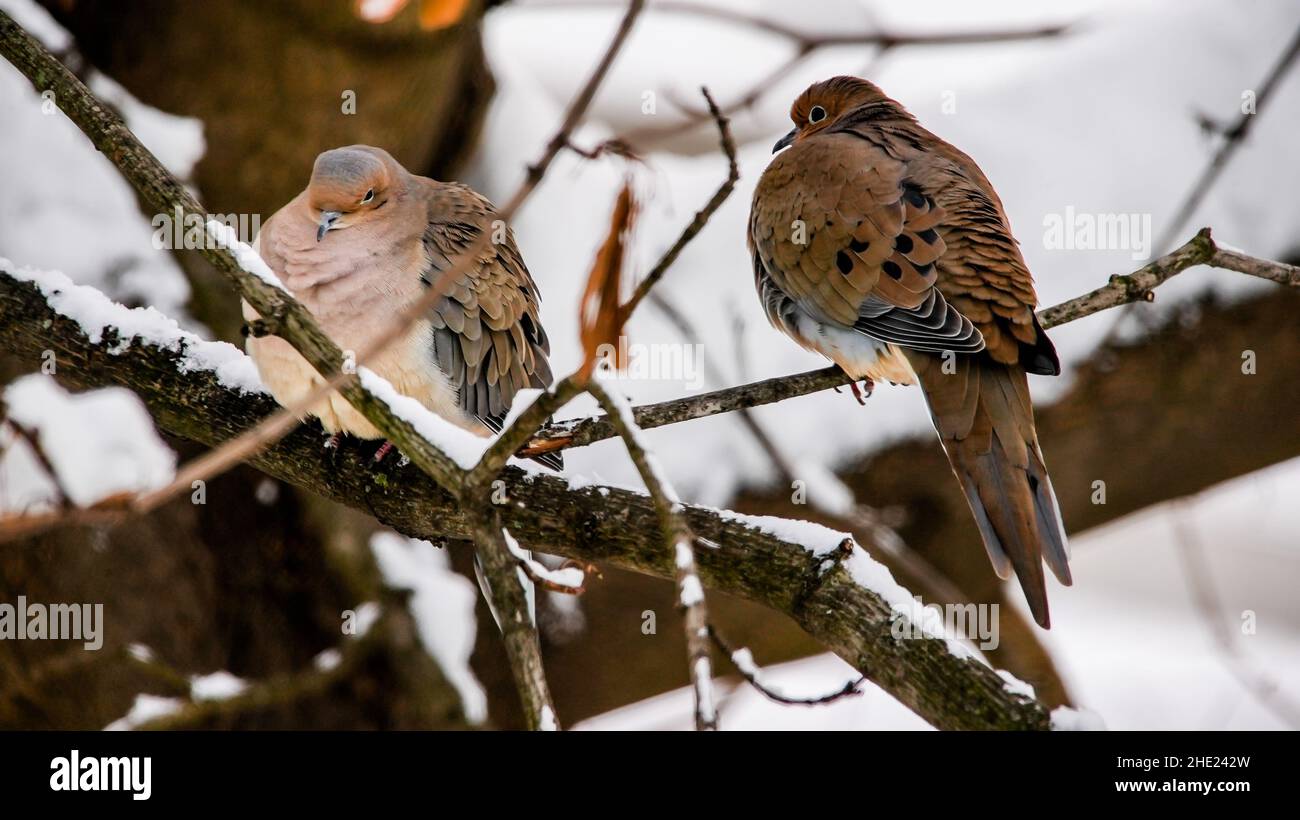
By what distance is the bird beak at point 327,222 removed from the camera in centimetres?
246

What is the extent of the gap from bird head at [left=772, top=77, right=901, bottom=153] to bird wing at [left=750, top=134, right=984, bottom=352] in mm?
247

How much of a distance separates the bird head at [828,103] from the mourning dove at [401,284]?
38.4 inches

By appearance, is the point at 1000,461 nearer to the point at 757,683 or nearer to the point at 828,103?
the point at 757,683

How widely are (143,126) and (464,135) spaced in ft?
3.63

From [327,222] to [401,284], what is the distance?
0.20 metres

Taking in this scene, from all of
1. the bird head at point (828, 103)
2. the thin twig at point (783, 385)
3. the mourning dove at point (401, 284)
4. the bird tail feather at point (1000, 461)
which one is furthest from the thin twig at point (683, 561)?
the bird head at point (828, 103)

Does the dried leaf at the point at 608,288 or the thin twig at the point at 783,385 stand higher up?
the thin twig at the point at 783,385

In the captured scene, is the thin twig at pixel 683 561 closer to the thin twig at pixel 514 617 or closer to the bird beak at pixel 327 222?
the thin twig at pixel 514 617

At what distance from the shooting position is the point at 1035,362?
2.42m

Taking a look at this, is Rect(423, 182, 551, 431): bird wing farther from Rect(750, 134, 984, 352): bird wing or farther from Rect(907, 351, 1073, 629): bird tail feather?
Rect(907, 351, 1073, 629): bird tail feather

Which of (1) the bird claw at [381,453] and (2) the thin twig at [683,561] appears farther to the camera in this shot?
(1) the bird claw at [381,453]

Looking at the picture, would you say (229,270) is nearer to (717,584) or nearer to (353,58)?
(717,584)

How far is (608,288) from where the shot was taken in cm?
107
